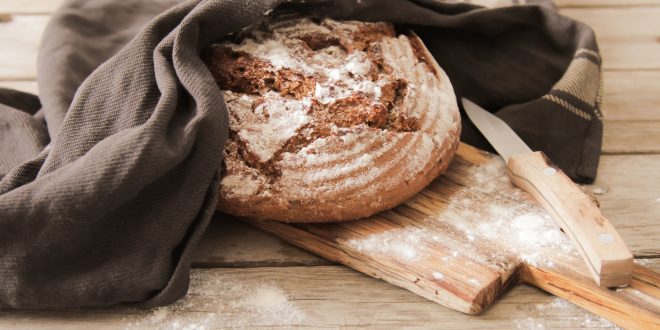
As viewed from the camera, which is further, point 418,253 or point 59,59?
point 59,59

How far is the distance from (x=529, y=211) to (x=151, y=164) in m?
0.65

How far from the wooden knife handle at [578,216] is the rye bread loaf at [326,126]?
0.48ft

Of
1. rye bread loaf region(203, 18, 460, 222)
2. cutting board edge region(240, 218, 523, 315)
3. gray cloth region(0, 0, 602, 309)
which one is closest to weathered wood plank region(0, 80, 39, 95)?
gray cloth region(0, 0, 602, 309)

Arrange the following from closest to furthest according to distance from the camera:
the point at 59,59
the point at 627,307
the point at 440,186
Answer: the point at 627,307 → the point at 440,186 → the point at 59,59

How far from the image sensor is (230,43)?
1.36 m

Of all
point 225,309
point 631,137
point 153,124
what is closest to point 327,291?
point 225,309

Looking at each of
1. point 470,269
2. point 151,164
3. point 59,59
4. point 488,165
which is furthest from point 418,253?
point 59,59

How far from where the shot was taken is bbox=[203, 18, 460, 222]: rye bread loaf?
3.85 ft

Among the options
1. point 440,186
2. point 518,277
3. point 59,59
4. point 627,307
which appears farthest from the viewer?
point 59,59

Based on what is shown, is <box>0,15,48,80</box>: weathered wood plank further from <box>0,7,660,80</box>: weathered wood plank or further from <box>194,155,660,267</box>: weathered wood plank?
<box>194,155,660,267</box>: weathered wood plank

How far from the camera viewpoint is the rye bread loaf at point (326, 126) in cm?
117

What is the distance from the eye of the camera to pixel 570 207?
1.13 metres

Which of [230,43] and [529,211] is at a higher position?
[230,43]

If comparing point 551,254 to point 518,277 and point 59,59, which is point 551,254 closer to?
point 518,277
